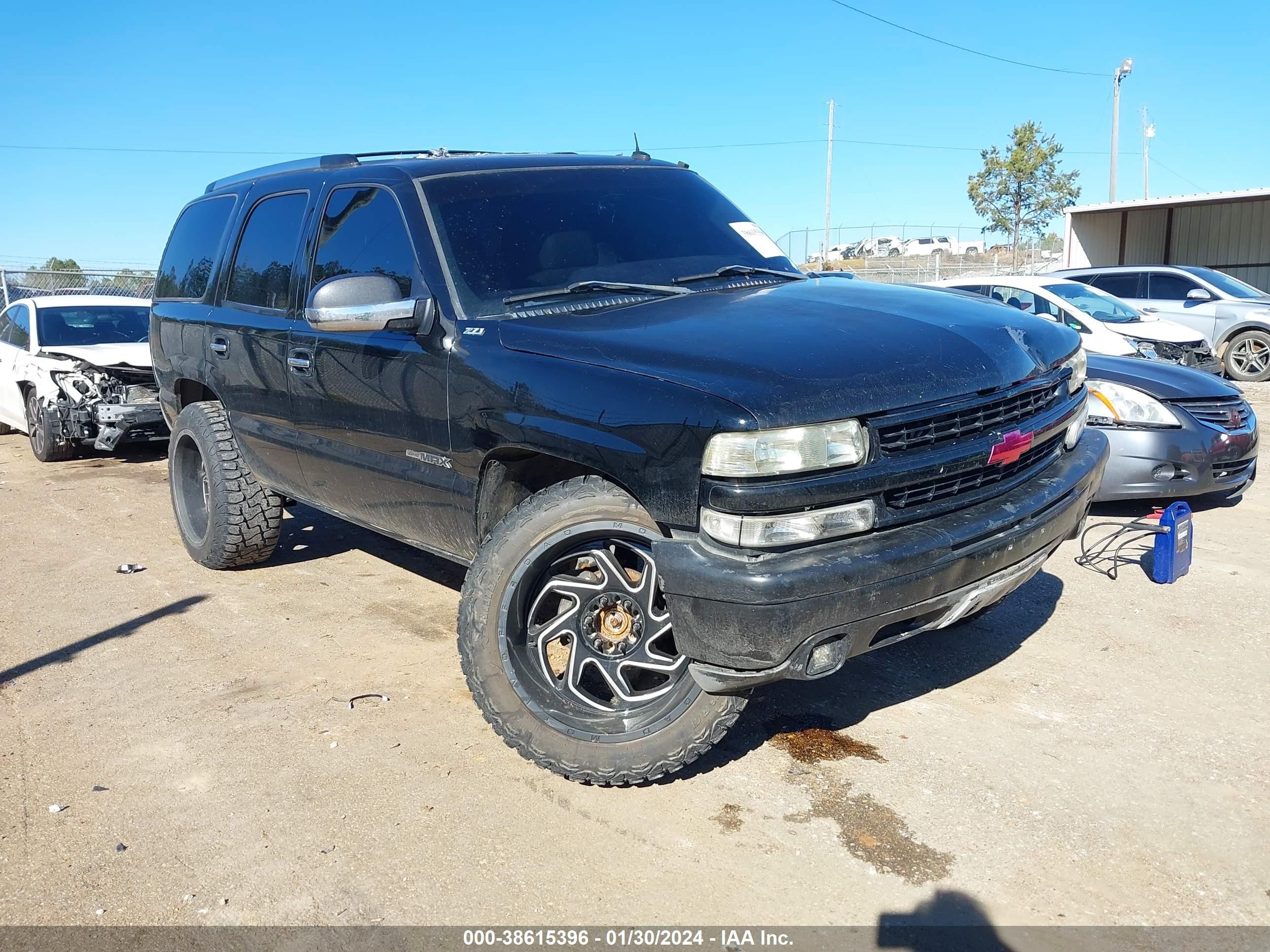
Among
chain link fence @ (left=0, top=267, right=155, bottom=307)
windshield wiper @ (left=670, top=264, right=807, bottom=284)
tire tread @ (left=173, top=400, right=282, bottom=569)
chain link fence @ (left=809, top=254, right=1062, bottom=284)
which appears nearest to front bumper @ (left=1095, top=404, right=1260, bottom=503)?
windshield wiper @ (left=670, top=264, right=807, bottom=284)

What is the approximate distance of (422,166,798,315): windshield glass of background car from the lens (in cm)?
388

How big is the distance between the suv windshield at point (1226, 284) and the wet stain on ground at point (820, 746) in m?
13.5

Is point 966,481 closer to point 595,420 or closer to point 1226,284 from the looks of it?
point 595,420

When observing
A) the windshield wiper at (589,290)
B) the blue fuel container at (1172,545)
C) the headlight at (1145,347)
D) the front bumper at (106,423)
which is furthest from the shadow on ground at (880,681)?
the front bumper at (106,423)

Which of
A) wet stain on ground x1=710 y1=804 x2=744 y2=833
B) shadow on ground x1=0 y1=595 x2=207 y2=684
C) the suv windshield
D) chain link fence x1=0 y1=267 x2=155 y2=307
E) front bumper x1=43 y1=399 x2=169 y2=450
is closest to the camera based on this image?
wet stain on ground x1=710 y1=804 x2=744 y2=833

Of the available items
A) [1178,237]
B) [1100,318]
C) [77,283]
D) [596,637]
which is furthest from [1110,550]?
[1178,237]

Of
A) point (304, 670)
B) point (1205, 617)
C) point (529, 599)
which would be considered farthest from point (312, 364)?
point (1205, 617)

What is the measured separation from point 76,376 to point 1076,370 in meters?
8.68

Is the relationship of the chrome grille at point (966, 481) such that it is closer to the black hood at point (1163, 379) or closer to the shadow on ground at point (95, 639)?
the black hood at point (1163, 379)

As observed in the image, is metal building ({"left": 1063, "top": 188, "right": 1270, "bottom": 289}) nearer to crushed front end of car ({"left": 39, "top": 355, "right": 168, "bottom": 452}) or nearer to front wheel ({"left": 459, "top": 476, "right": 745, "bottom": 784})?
crushed front end of car ({"left": 39, "top": 355, "right": 168, "bottom": 452})

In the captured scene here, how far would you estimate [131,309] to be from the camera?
431 inches

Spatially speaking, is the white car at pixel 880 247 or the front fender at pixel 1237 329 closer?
the front fender at pixel 1237 329

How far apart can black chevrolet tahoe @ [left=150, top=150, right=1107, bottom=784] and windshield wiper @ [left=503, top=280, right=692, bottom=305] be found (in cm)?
1

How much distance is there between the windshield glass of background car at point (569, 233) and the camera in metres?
3.88
